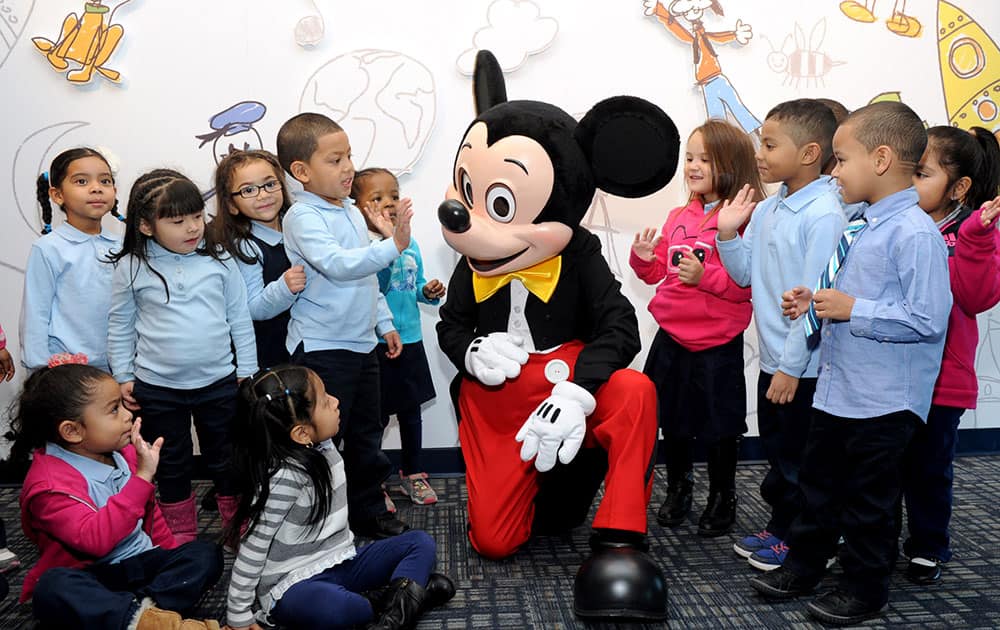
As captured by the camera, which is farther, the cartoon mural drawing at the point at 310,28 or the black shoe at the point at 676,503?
the cartoon mural drawing at the point at 310,28

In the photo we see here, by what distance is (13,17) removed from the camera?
2.92 meters

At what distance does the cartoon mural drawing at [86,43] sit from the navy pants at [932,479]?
2.77 meters

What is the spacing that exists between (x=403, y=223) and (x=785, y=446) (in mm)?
1187

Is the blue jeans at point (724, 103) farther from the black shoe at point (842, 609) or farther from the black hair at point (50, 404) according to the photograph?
the black hair at point (50, 404)

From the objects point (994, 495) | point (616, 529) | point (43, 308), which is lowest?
point (994, 495)

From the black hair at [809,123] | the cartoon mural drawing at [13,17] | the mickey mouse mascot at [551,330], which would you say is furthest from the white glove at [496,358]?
the cartoon mural drawing at [13,17]

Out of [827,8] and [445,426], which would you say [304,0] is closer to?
[445,426]

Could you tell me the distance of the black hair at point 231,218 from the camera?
8.18 feet

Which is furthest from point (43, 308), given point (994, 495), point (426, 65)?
point (994, 495)

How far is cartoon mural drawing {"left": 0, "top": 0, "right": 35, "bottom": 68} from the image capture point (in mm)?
2914

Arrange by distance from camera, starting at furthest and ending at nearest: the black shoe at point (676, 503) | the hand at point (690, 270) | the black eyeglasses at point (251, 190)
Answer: the black shoe at point (676, 503) → the black eyeglasses at point (251, 190) → the hand at point (690, 270)

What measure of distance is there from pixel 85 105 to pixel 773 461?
2.54 meters

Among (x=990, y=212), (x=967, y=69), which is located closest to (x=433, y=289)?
(x=990, y=212)

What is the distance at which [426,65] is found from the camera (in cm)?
301
